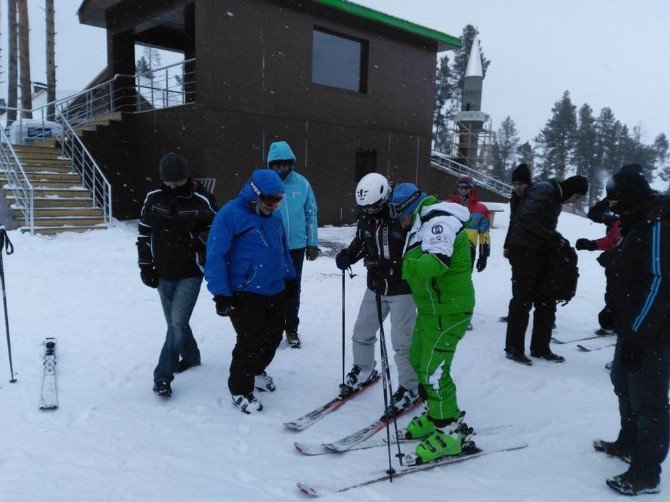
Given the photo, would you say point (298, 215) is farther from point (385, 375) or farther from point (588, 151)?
point (588, 151)

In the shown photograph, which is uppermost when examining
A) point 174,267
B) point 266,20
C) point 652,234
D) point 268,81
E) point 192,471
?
point 266,20

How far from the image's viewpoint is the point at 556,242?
491 centimetres

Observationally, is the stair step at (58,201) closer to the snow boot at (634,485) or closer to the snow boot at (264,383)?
the snow boot at (264,383)

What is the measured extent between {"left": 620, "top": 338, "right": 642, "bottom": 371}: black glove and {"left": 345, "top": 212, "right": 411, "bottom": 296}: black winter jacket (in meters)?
1.50

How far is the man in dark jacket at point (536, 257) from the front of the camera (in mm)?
4812

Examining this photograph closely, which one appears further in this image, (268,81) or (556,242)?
(268,81)

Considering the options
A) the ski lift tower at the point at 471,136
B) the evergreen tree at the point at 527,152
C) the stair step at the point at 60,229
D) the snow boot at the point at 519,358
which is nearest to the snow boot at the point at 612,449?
the snow boot at the point at 519,358

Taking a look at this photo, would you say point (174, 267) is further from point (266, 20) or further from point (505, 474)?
point (266, 20)

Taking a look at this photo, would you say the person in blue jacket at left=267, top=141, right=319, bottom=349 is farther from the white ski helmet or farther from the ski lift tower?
the ski lift tower

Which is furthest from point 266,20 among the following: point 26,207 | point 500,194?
point 500,194

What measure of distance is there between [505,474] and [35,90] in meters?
38.2

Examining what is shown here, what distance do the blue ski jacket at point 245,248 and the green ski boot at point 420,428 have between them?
1427mm

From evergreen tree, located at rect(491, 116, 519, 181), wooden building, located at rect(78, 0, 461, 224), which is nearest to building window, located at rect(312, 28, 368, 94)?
wooden building, located at rect(78, 0, 461, 224)

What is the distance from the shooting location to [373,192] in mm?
3518
